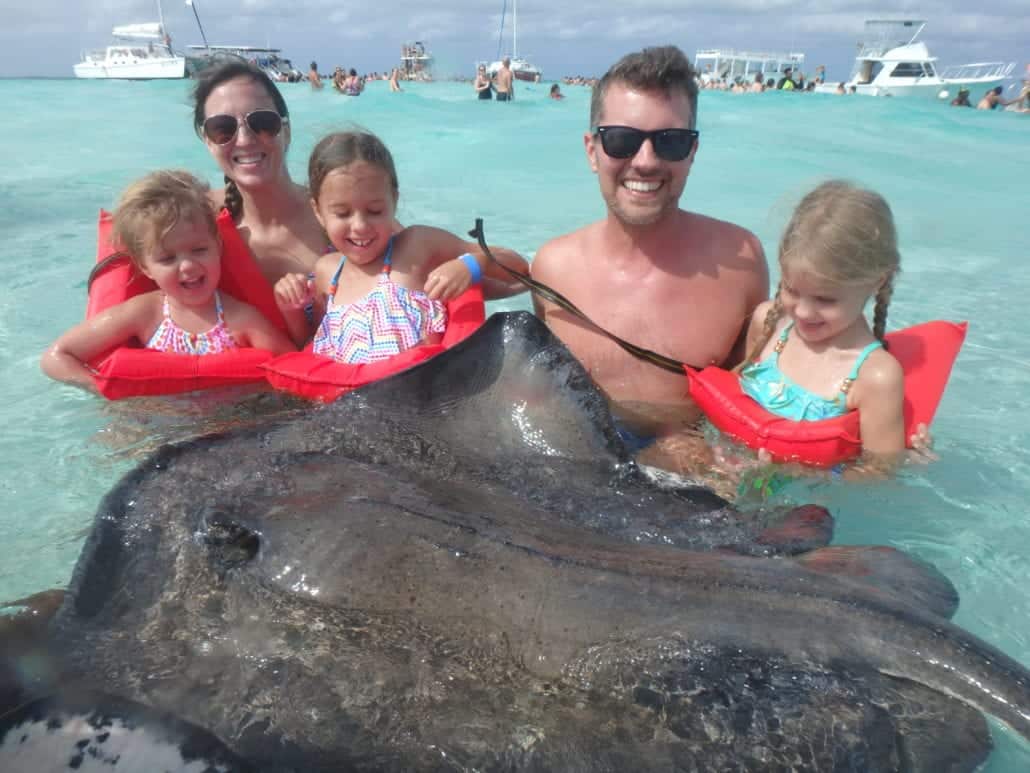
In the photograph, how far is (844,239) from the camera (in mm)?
3930

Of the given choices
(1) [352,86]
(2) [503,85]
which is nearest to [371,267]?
(2) [503,85]

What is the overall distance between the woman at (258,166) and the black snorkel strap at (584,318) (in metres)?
1.55

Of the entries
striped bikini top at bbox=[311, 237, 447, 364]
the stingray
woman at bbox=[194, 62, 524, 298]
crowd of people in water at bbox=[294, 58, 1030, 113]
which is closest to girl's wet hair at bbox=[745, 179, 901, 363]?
the stingray

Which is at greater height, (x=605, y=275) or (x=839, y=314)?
(x=839, y=314)

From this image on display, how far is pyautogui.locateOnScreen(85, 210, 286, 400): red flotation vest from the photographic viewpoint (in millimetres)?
4672

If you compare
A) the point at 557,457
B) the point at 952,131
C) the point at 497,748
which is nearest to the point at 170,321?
the point at 557,457

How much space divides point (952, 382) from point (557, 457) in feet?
19.0

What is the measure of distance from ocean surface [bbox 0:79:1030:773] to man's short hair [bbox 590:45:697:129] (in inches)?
35.6

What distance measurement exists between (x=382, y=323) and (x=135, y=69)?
73.2 metres

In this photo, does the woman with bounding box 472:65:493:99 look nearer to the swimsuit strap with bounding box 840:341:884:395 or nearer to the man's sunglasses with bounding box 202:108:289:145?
Result: the man's sunglasses with bounding box 202:108:289:145

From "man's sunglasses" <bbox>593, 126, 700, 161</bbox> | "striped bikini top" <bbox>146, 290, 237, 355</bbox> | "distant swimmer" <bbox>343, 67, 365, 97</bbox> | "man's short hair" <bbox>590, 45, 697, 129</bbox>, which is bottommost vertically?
"distant swimmer" <bbox>343, 67, 365, 97</bbox>

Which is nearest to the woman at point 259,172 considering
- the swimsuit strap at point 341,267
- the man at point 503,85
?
the swimsuit strap at point 341,267

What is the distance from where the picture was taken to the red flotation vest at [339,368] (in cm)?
435

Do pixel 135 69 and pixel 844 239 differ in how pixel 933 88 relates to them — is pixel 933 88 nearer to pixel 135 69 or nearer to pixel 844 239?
pixel 844 239
